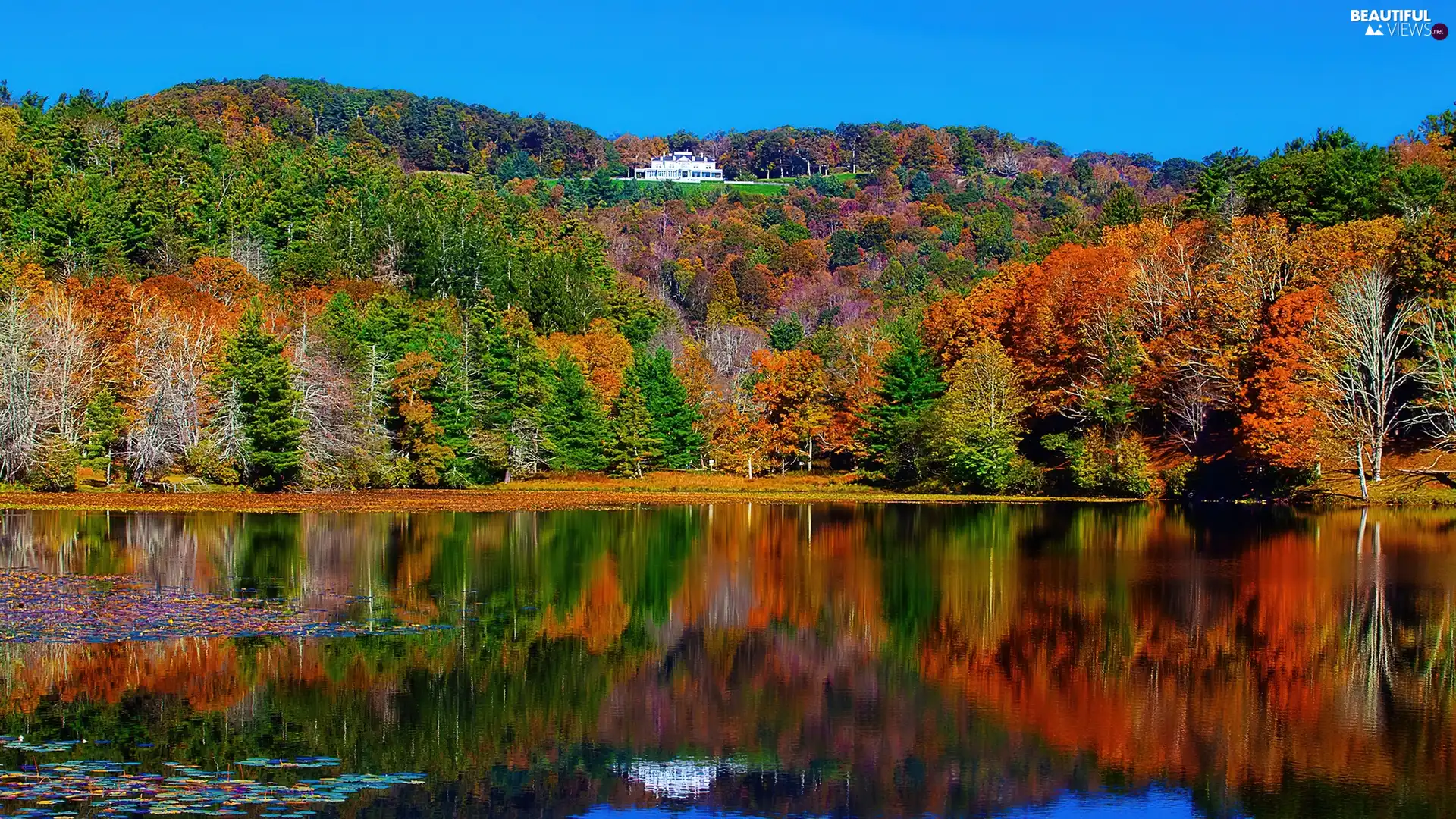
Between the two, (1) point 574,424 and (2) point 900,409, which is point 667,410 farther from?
(2) point 900,409

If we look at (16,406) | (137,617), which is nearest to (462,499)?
(16,406)

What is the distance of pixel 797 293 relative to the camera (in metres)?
146

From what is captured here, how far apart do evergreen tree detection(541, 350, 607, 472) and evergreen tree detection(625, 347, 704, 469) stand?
2976mm

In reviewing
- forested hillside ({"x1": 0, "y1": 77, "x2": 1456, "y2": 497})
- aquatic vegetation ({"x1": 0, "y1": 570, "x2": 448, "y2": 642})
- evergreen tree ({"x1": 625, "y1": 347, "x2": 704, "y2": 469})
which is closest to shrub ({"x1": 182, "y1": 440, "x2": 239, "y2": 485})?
forested hillside ({"x1": 0, "y1": 77, "x2": 1456, "y2": 497})

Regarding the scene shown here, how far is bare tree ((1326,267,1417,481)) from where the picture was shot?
184 feet

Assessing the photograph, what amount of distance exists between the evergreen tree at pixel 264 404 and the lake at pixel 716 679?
54.9 feet

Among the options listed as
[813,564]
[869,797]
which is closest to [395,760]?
[869,797]

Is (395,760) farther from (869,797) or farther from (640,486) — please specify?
(640,486)

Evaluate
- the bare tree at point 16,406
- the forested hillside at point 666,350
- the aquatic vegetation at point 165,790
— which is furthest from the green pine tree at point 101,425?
the aquatic vegetation at point 165,790

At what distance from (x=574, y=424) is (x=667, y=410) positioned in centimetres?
587

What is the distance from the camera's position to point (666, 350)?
7906 cm

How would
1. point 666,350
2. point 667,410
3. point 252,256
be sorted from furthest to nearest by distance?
point 252,256 → point 666,350 → point 667,410

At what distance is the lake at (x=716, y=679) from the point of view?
17000 mm

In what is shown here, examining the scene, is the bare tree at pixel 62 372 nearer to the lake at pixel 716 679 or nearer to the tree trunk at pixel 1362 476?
the lake at pixel 716 679
